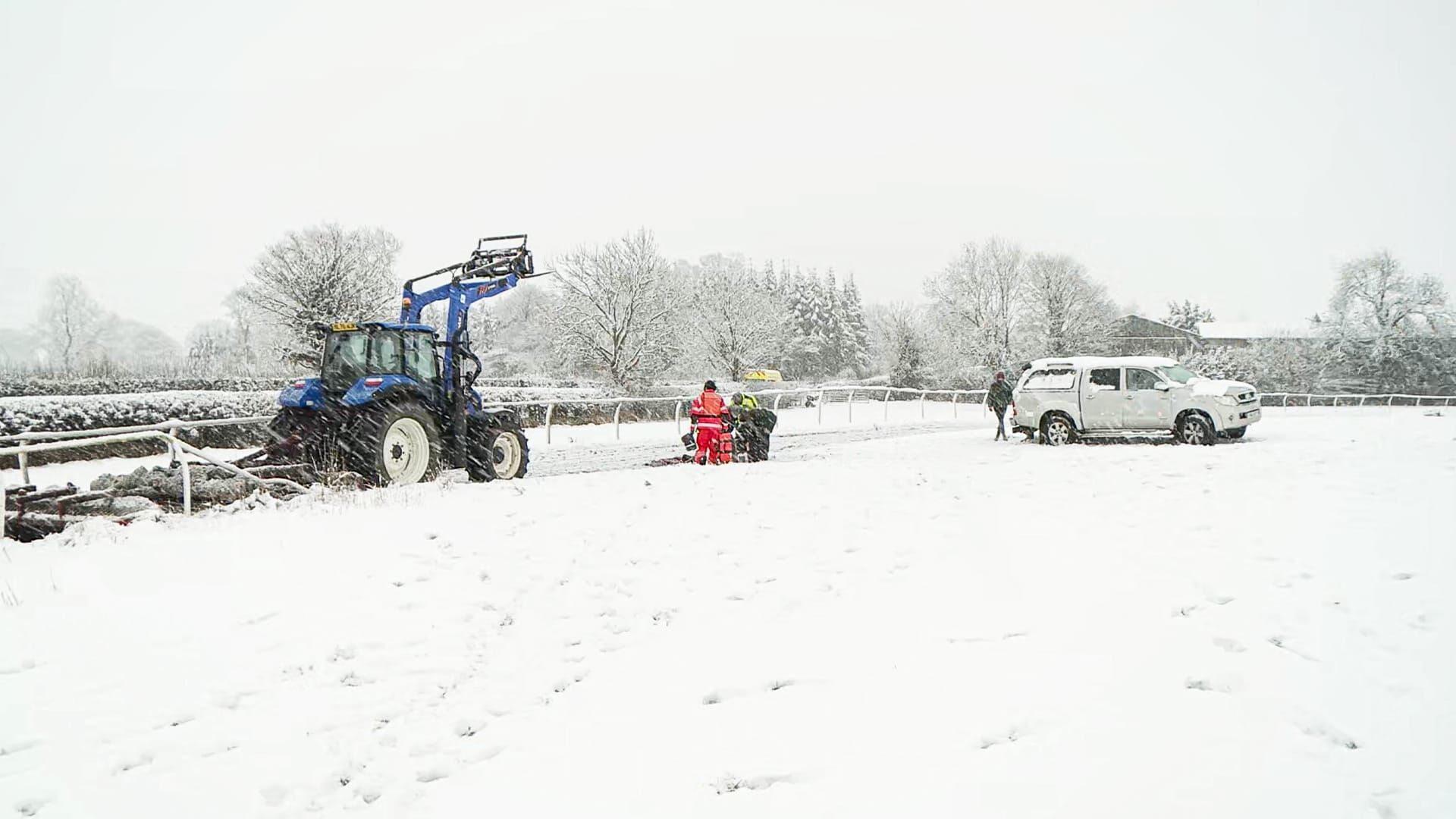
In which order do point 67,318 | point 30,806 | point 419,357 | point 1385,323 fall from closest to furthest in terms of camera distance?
1. point 30,806
2. point 419,357
3. point 1385,323
4. point 67,318

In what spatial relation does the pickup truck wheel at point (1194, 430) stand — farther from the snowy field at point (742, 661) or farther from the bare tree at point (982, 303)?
the bare tree at point (982, 303)

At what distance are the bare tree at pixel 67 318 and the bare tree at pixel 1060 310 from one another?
257 feet

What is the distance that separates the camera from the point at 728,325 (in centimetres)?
5044

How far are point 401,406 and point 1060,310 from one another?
5493cm

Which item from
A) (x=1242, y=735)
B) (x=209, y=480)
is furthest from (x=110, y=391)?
(x=1242, y=735)

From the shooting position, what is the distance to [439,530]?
7699mm

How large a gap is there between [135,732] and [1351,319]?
6289 cm

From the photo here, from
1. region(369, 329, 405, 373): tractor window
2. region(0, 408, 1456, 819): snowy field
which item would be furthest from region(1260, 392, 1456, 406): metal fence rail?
region(369, 329, 405, 373): tractor window

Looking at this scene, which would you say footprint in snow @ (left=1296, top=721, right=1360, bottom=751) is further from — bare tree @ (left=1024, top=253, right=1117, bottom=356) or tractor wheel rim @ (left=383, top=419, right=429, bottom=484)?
bare tree @ (left=1024, top=253, right=1117, bottom=356)

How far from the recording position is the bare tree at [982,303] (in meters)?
57.9

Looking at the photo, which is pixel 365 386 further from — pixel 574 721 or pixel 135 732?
pixel 574 721

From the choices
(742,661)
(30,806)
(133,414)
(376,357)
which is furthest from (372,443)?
(133,414)

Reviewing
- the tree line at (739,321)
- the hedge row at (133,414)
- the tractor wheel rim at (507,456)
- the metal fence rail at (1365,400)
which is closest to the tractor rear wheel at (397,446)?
the tractor wheel rim at (507,456)

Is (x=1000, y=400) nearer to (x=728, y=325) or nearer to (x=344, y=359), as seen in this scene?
(x=344, y=359)
